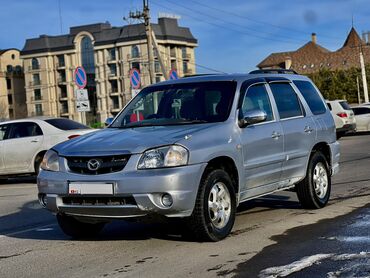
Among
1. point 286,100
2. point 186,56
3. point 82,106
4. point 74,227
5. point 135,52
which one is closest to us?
point 74,227

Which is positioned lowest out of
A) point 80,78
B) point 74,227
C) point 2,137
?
point 74,227

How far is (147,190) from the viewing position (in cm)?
576

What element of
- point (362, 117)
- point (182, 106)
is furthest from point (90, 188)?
point (362, 117)

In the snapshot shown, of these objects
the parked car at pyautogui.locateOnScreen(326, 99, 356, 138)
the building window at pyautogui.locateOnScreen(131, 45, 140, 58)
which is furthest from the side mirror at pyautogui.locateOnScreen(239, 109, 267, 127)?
the building window at pyautogui.locateOnScreen(131, 45, 140, 58)

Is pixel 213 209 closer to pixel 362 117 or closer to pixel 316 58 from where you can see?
pixel 362 117

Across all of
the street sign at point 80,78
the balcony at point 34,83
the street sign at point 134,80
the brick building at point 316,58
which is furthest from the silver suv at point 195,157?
the balcony at point 34,83

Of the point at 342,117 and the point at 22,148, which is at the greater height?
the point at 342,117

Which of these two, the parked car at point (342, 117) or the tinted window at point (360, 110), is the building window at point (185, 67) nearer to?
the tinted window at point (360, 110)

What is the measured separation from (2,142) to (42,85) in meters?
91.0

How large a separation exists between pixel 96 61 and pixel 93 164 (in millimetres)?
95105

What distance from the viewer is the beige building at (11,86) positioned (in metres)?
106

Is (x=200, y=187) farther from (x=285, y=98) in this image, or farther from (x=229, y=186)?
(x=285, y=98)

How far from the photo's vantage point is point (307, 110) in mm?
8328

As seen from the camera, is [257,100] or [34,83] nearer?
[257,100]
